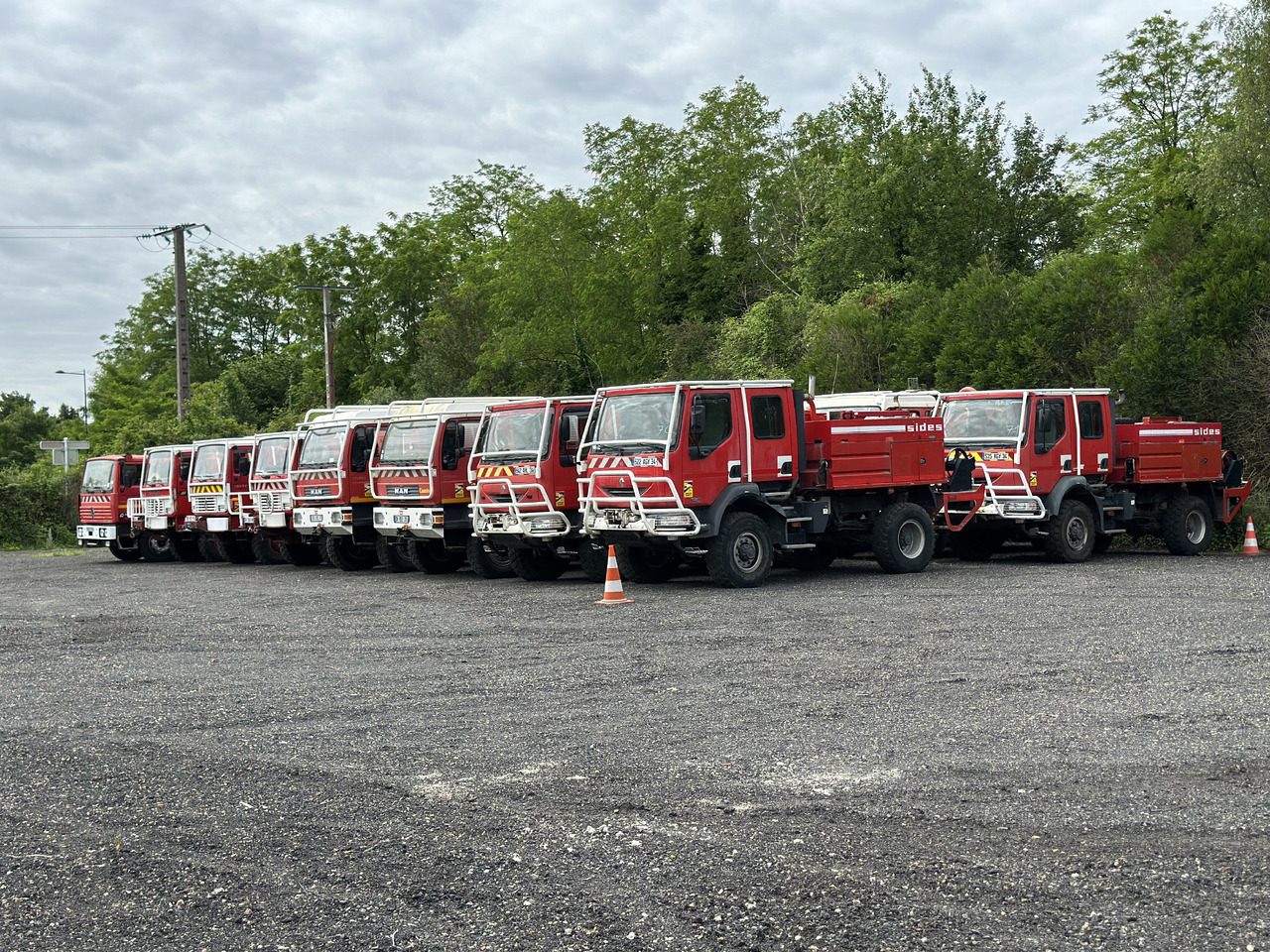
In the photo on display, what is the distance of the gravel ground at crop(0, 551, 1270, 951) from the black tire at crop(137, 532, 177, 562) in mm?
16409

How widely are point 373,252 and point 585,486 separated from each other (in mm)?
49791

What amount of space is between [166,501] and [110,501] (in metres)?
2.03

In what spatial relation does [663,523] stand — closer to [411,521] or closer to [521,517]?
[521,517]

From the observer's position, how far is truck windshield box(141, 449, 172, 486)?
90.4 feet

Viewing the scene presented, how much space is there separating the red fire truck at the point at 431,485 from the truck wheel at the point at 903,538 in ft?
17.4

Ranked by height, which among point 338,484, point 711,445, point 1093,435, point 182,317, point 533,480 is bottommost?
point 533,480

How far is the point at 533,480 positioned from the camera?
695 inches

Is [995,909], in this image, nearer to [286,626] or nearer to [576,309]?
[286,626]

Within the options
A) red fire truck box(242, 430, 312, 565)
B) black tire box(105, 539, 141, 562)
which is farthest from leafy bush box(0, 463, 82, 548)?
red fire truck box(242, 430, 312, 565)

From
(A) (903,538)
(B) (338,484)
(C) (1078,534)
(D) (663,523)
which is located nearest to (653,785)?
(D) (663,523)

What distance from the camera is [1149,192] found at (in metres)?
40.0

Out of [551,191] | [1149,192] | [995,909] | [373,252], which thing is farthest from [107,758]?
[373,252]

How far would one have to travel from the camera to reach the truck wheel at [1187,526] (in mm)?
21062

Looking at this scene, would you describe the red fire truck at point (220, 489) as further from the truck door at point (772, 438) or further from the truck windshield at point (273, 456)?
the truck door at point (772, 438)
